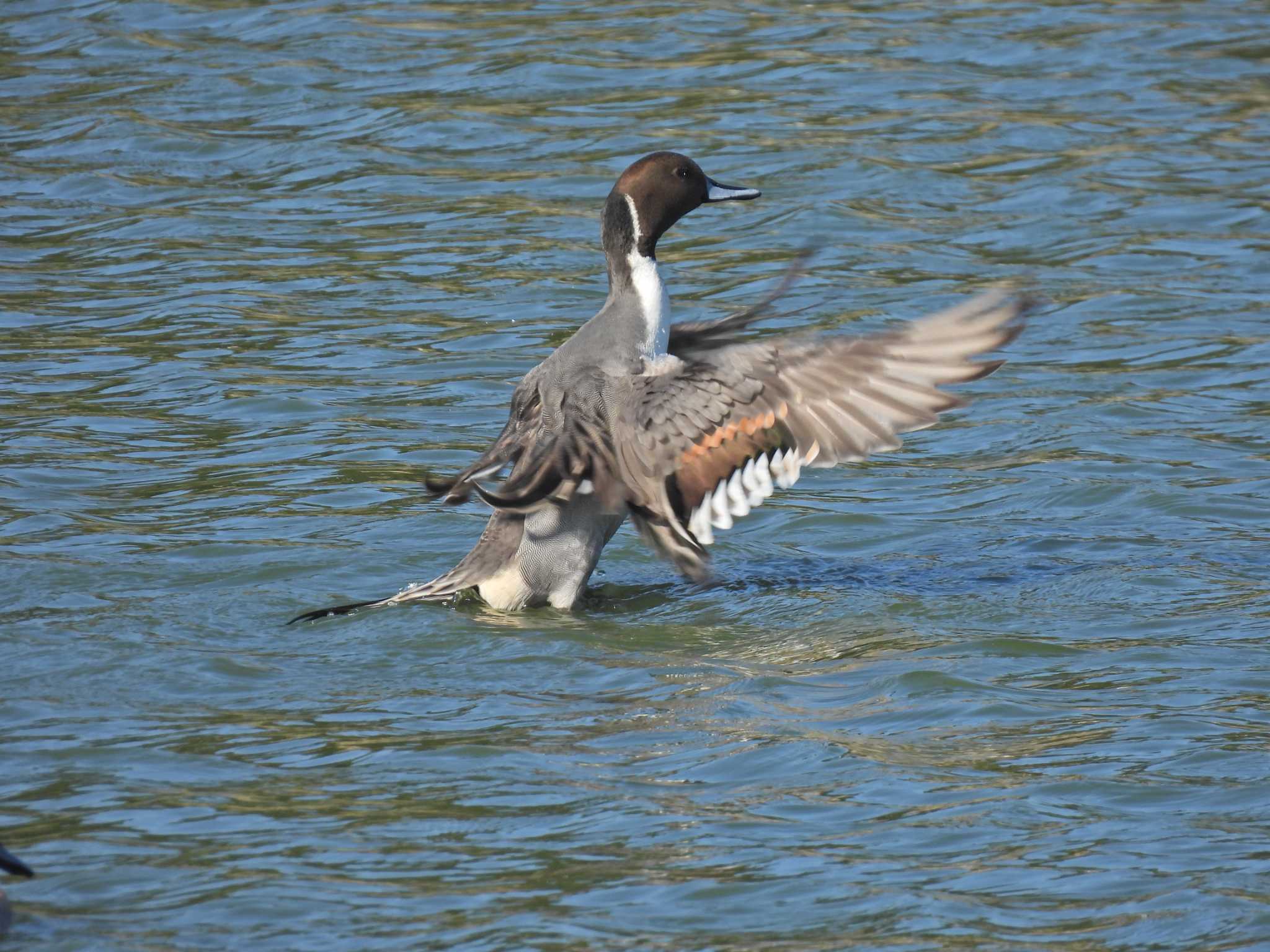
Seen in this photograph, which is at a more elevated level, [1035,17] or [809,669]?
[1035,17]

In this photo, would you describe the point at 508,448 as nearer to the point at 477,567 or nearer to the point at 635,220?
the point at 477,567

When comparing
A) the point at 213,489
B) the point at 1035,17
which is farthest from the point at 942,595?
the point at 1035,17

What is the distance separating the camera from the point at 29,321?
33.8ft

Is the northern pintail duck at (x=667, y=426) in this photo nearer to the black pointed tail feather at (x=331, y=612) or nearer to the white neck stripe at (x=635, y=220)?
the black pointed tail feather at (x=331, y=612)

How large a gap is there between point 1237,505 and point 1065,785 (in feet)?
9.94

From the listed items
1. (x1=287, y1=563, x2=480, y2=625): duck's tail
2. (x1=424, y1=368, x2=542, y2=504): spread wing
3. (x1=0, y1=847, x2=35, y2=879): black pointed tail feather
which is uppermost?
(x1=424, y1=368, x2=542, y2=504): spread wing

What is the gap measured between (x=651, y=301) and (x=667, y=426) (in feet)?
1.95

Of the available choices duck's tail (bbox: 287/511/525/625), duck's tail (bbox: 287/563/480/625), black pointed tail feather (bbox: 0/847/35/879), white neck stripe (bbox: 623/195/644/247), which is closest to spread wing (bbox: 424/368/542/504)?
duck's tail (bbox: 287/511/525/625)

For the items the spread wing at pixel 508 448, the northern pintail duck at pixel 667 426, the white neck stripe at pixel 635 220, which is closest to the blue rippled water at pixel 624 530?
the northern pintail duck at pixel 667 426

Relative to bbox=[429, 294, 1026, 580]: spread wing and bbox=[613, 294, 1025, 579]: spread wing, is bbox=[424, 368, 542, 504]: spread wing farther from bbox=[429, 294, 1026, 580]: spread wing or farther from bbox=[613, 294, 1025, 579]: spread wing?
bbox=[613, 294, 1025, 579]: spread wing

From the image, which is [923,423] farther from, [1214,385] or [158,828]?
[1214,385]

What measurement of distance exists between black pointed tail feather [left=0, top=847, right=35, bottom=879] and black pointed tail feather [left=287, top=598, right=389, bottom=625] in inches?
85.1

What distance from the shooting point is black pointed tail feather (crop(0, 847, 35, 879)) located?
454 cm

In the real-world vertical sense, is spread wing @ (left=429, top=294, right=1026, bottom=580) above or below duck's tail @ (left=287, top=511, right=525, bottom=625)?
above
